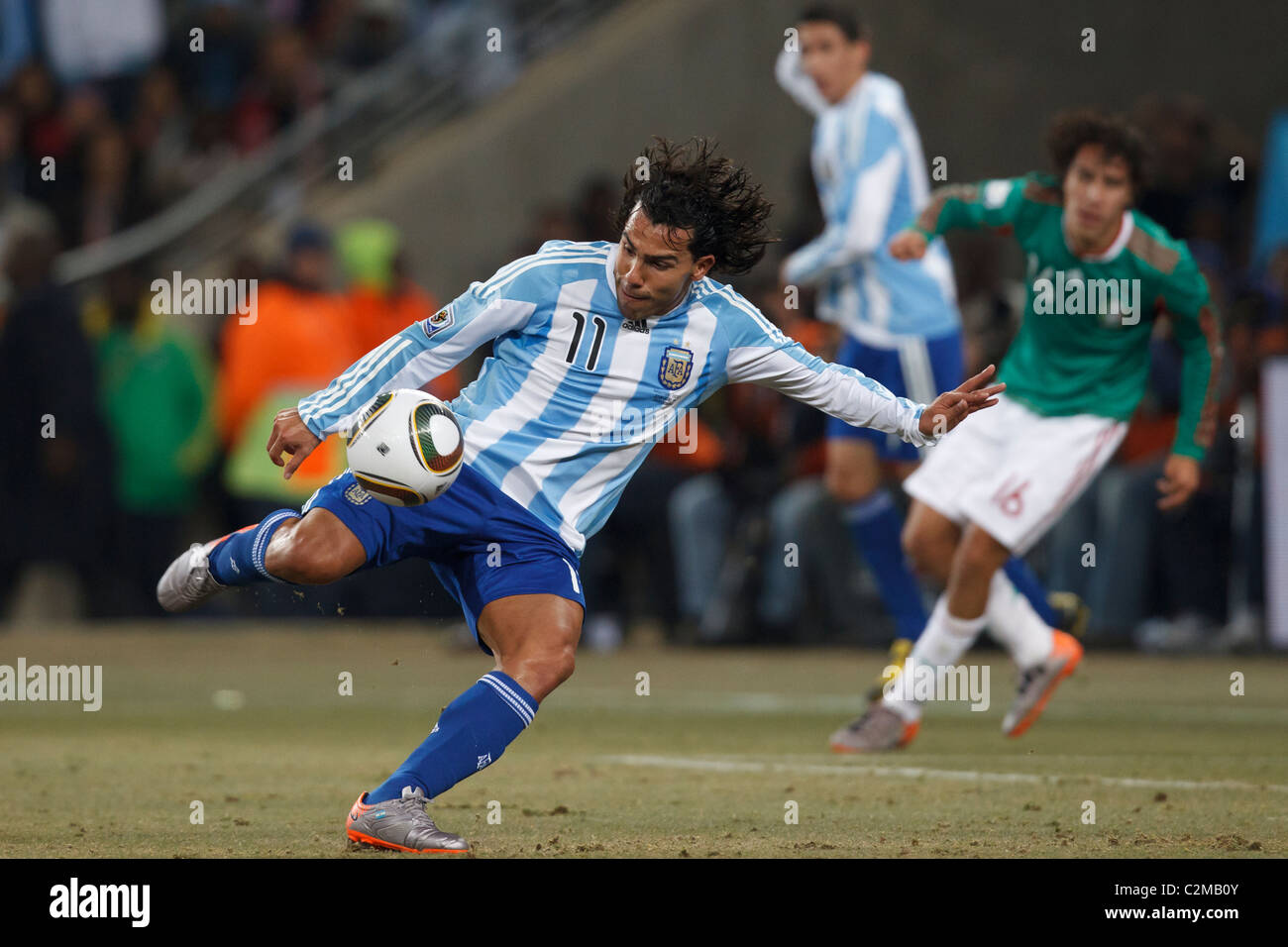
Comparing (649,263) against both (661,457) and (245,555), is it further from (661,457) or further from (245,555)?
(661,457)

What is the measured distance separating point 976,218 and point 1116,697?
3.36 meters

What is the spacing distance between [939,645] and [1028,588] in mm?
838

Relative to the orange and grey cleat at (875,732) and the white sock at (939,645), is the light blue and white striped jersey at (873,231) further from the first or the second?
the orange and grey cleat at (875,732)

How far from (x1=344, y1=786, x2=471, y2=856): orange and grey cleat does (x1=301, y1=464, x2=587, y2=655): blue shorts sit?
68 cm

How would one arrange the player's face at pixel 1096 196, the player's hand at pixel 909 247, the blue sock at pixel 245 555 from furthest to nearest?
the player's face at pixel 1096 196 < the player's hand at pixel 909 247 < the blue sock at pixel 245 555

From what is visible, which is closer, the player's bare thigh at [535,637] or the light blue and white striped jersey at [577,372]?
the player's bare thigh at [535,637]

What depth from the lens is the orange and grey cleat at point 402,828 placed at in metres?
5.38

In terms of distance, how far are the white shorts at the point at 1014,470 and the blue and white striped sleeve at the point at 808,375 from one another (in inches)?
A: 74.8

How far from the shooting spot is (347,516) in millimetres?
5922

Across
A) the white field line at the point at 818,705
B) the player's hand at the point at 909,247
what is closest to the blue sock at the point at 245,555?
the player's hand at the point at 909,247

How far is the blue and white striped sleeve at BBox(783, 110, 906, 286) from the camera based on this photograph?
9.41 meters

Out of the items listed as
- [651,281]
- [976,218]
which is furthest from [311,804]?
[976,218]

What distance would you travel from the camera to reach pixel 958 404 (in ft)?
19.1

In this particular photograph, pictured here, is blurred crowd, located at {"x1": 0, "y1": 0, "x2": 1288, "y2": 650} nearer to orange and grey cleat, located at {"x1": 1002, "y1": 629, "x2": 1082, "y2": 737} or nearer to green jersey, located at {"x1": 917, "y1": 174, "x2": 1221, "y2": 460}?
green jersey, located at {"x1": 917, "y1": 174, "x2": 1221, "y2": 460}
